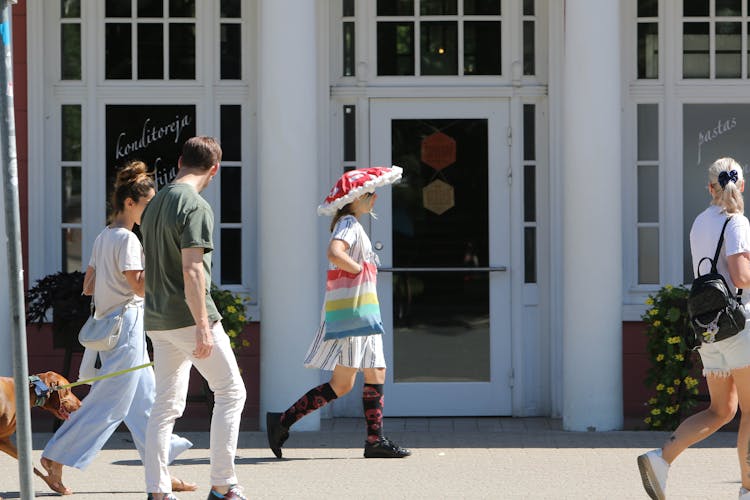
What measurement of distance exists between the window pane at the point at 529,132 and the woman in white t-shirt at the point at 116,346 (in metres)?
3.70

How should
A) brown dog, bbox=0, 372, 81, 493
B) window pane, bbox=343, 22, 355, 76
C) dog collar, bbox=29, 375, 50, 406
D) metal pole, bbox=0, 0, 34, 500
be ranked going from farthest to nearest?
1. window pane, bbox=343, 22, 355, 76
2. dog collar, bbox=29, 375, 50, 406
3. brown dog, bbox=0, 372, 81, 493
4. metal pole, bbox=0, 0, 34, 500

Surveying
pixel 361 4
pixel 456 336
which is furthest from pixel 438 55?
pixel 456 336

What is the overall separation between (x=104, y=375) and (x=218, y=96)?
3456 mm

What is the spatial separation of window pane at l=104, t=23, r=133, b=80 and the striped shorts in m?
3.06

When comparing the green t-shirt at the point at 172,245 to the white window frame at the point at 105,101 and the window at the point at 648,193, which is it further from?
the window at the point at 648,193

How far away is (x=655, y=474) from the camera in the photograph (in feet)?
21.4

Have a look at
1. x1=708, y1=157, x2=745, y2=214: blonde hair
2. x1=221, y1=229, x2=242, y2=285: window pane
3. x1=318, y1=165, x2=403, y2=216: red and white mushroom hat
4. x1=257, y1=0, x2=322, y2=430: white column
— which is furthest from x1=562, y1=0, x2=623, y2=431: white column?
x1=708, y1=157, x2=745, y2=214: blonde hair

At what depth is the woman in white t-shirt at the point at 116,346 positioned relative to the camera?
700 cm

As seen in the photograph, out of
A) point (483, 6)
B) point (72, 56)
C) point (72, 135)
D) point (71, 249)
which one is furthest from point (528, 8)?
point (71, 249)

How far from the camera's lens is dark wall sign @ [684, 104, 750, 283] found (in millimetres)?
10047

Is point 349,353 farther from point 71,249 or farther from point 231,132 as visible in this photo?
point 71,249

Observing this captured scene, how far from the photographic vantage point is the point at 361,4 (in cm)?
1005

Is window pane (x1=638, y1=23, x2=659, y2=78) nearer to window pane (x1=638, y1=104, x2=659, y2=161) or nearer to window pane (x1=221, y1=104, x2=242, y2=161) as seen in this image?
window pane (x1=638, y1=104, x2=659, y2=161)

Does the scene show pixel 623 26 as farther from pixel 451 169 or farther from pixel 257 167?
pixel 257 167
